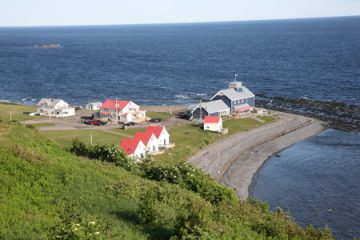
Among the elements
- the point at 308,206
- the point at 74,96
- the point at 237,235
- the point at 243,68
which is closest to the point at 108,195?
the point at 237,235

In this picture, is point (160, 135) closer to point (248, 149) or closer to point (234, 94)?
point (248, 149)

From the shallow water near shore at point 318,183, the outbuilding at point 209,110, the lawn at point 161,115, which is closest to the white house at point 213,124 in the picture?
the outbuilding at point 209,110

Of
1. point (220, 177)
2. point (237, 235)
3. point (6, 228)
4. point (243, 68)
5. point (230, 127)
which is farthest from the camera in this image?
point (243, 68)

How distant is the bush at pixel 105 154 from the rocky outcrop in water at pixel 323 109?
5381 cm

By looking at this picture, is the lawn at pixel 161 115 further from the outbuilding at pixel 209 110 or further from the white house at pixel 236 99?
the white house at pixel 236 99

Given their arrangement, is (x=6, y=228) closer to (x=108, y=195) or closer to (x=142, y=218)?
(x=142, y=218)

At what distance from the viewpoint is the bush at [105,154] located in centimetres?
3277

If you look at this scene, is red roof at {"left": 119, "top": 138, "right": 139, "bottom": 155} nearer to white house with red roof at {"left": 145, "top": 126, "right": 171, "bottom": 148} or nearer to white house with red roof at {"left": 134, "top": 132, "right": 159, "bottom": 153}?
white house with red roof at {"left": 134, "top": 132, "right": 159, "bottom": 153}

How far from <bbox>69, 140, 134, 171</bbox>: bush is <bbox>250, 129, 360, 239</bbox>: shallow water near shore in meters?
17.9

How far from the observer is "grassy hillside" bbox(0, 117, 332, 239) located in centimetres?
1689

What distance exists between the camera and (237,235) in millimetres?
20500

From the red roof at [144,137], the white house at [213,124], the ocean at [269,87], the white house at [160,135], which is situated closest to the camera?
the ocean at [269,87]

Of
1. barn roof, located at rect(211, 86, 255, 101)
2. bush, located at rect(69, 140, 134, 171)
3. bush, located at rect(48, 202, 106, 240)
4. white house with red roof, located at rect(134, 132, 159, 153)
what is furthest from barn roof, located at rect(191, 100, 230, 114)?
bush, located at rect(48, 202, 106, 240)

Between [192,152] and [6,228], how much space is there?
44.7m
